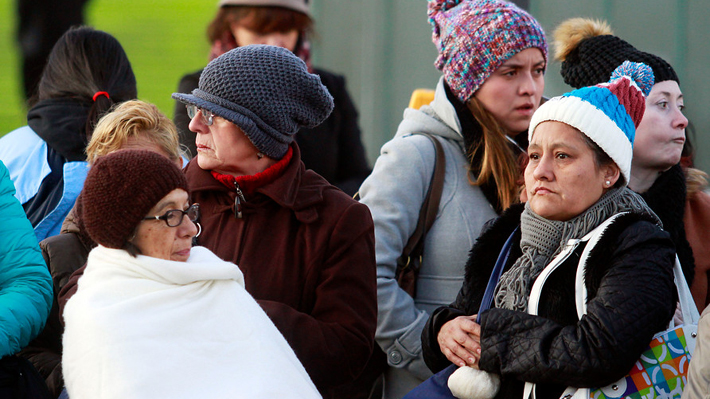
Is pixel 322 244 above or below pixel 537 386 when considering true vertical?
above

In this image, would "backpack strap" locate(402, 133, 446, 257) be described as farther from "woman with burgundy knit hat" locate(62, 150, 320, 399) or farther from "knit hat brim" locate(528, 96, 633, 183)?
"woman with burgundy knit hat" locate(62, 150, 320, 399)

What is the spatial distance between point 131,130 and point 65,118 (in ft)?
1.64

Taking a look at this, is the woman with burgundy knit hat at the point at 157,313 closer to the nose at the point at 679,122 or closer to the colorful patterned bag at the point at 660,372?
the colorful patterned bag at the point at 660,372

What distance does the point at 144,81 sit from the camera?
7727 mm

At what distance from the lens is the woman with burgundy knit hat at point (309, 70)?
4043mm

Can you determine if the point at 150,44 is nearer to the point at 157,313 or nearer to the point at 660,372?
the point at 157,313

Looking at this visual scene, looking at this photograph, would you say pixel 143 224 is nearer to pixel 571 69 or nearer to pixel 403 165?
pixel 403 165

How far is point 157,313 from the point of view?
2.05 m

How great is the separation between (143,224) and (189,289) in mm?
208

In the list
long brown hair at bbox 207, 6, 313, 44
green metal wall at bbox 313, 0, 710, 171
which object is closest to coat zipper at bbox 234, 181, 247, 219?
long brown hair at bbox 207, 6, 313, 44

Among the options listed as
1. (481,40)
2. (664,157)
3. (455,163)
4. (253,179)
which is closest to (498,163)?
(455,163)

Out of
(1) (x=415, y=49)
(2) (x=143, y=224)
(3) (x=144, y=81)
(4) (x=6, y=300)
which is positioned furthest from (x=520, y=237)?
(3) (x=144, y=81)

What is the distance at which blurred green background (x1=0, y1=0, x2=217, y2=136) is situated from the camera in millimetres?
7008

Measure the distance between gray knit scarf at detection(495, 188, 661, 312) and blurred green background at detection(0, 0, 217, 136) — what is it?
5.14m
